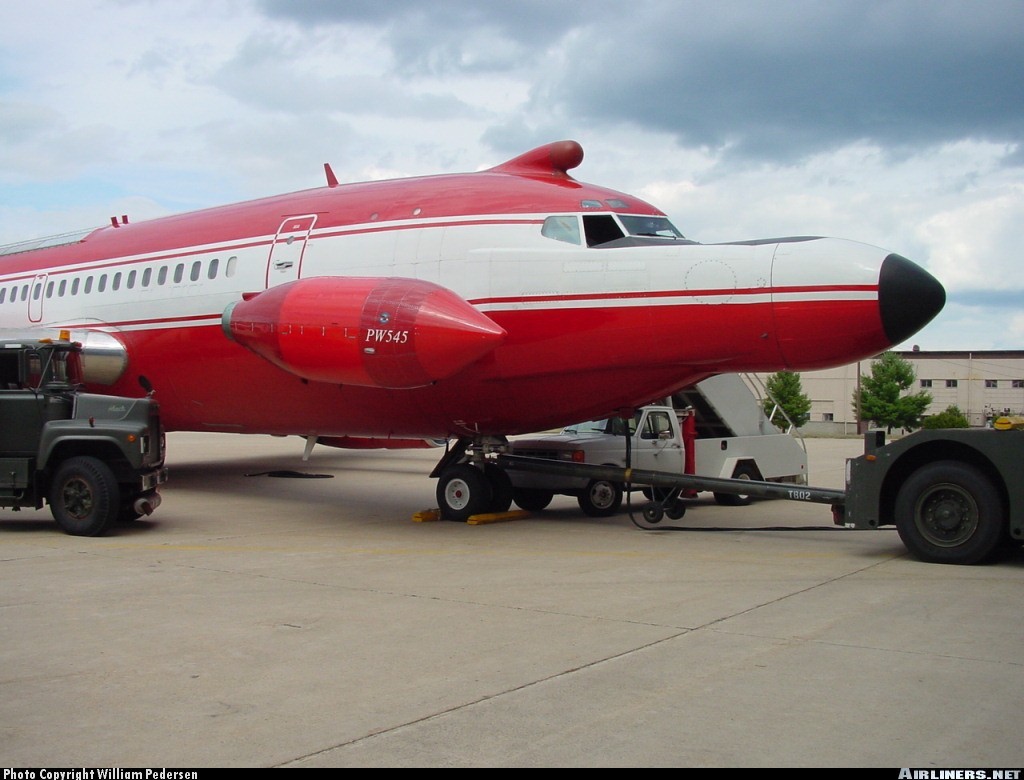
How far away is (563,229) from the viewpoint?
13.5 meters

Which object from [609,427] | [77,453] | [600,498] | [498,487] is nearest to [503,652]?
[498,487]

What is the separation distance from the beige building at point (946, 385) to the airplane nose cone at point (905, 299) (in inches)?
2483

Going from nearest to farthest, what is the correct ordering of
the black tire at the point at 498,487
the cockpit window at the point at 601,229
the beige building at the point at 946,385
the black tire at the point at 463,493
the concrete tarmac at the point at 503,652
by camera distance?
the concrete tarmac at the point at 503,652 < the cockpit window at the point at 601,229 < the black tire at the point at 463,493 < the black tire at the point at 498,487 < the beige building at the point at 946,385

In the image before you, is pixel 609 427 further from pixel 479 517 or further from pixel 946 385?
pixel 946 385

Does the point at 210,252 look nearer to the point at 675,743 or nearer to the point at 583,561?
the point at 583,561

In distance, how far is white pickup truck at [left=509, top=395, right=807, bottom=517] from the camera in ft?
50.4

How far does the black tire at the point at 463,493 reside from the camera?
14523 mm

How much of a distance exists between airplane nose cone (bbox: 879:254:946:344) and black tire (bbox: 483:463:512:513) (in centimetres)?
592

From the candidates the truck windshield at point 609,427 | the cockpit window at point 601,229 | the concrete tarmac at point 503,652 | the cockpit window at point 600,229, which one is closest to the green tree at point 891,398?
the truck windshield at point 609,427

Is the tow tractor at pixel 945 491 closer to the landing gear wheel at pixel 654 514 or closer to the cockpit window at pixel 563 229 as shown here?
the landing gear wheel at pixel 654 514

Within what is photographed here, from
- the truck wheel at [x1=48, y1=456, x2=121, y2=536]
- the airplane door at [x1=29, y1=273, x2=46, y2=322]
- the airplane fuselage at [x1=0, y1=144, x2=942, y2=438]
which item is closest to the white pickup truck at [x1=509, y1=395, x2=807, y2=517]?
the airplane fuselage at [x1=0, y1=144, x2=942, y2=438]

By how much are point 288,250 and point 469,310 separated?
13.6 feet

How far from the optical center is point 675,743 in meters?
5.09

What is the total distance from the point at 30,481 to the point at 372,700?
8827 millimetres
